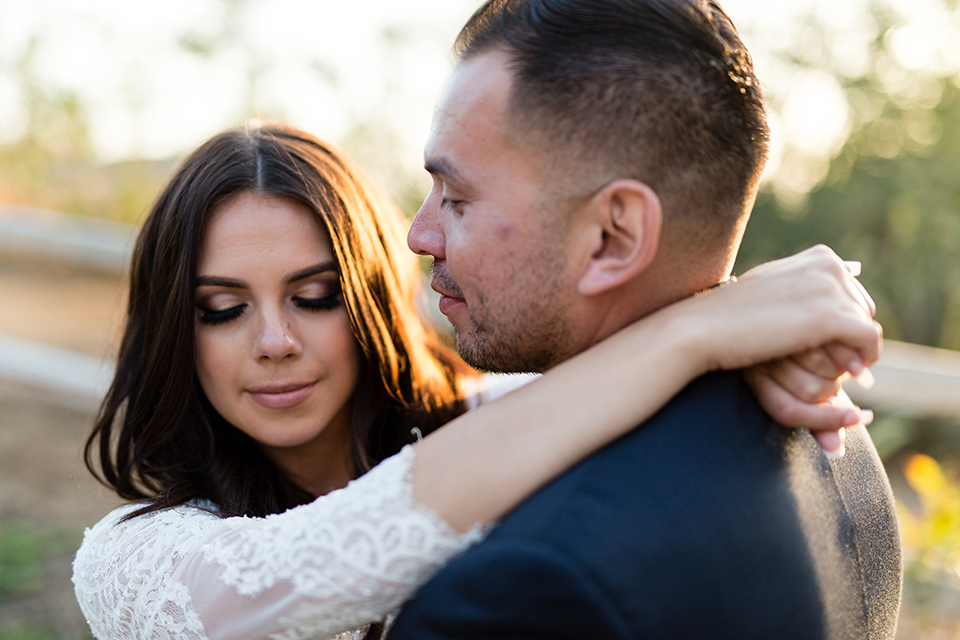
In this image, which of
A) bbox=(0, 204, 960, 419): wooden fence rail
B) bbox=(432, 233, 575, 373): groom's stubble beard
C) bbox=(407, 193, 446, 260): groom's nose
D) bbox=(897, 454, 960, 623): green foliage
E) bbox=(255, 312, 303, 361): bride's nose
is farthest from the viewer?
bbox=(0, 204, 960, 419): wooden fence rail

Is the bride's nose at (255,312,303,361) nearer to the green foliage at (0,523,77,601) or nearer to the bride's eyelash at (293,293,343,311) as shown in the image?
the bride's eyelash at (293,293,343,311)

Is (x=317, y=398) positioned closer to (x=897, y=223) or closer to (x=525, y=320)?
(x=525, y=320)

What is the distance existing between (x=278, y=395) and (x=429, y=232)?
83cm

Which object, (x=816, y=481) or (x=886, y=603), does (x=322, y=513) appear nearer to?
(x=816, y=481)

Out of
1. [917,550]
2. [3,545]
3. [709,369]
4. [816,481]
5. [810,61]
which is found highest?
[810,61]

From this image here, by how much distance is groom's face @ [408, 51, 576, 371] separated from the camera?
1593mm

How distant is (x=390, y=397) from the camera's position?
8.75 ft

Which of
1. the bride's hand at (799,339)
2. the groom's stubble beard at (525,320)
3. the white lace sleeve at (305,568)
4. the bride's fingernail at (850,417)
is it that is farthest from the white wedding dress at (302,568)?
the bride's fingernail at (850,417)

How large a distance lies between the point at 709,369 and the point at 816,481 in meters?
0.34

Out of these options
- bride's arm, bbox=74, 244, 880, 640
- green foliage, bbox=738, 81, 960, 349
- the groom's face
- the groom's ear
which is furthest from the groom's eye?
green foliage, bbox=738, 81, 960, 349

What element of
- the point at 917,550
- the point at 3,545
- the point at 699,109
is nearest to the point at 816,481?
the point at 699,109

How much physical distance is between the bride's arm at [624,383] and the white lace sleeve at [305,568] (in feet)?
0.20

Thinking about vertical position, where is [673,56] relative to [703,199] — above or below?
above

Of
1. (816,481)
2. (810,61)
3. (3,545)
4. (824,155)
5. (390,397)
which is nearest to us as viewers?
(816,481)
